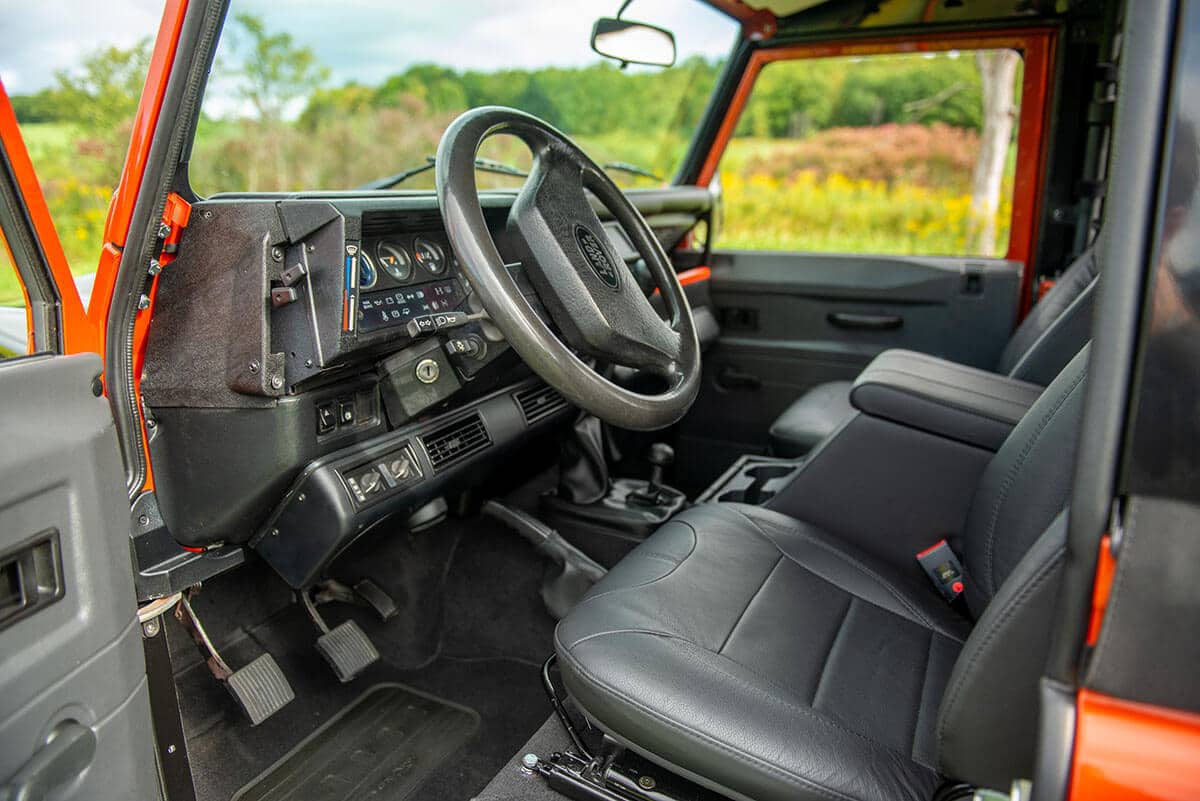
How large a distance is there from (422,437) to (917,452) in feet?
3.44

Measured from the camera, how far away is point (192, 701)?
1940 mm

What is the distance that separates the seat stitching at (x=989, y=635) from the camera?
88 centimetres

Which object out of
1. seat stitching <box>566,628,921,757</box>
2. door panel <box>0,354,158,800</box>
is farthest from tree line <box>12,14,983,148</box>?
seat stitching <box>566,628,921,757</box>

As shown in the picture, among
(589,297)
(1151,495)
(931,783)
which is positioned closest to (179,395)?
(589,297)

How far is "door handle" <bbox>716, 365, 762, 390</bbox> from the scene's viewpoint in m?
3.44

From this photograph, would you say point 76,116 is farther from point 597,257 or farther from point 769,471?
point 769,471

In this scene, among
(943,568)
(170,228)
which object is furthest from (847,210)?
(170,228)

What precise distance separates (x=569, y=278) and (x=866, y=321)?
206 centimetres

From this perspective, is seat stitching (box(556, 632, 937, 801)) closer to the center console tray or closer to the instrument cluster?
the instrument cluster

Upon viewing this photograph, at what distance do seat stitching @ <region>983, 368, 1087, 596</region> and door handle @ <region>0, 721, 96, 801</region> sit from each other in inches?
50.9

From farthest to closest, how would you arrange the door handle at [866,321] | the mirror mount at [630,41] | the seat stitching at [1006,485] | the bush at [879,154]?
the bush at [879,154], the door handle at [866,321], the mirror mount at [630,41], the seat stitching at [1006,485]

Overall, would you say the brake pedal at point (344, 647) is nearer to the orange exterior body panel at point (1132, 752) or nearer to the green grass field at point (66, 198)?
the green grass field at point (66, 198)

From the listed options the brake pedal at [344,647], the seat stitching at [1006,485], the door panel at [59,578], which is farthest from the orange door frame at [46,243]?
the seat stitching at [1006,485]

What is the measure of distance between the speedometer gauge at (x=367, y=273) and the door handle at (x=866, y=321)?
208 cm
